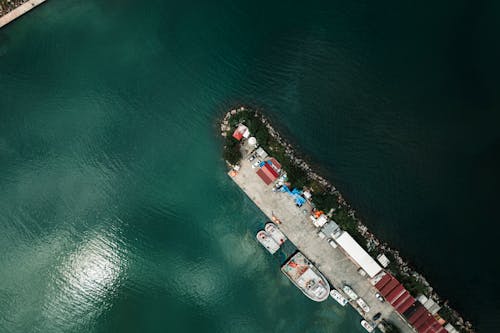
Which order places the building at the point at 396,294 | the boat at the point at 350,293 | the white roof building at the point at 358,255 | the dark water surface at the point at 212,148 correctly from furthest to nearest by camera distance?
the dark water surface at the point at 212,148, the boat at the point at 350,293, the white roof building at the point at 358,255, the building at the point at 396,294

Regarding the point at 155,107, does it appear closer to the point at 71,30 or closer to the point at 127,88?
the point at 127,88

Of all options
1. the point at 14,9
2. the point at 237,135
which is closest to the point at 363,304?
the point at 237,135

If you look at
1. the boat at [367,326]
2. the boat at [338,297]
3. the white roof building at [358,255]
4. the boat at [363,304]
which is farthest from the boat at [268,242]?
the boat at [367,326]

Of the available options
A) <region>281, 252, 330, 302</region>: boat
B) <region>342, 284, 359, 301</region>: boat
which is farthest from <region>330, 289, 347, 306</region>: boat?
<region>342, 284, 359, 301</region>: boat

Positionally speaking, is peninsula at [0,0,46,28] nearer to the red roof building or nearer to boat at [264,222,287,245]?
the red roof building

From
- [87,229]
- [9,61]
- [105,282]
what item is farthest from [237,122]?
[9,61]

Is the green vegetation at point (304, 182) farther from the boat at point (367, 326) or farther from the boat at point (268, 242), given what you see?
the boat at point (268, 242)

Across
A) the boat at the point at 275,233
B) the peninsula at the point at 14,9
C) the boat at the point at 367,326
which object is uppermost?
the peninsula at the point at 14,9
